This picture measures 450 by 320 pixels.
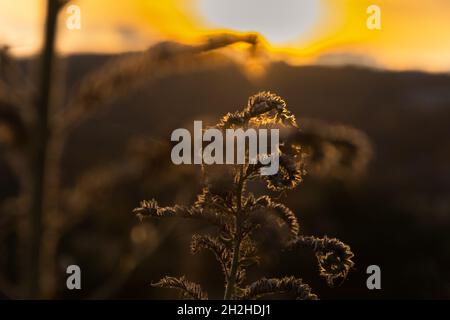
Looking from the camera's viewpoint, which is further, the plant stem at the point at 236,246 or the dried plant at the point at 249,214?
the plant stem at the point at 236,246

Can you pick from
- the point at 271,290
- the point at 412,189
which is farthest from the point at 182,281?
the point at 412,189

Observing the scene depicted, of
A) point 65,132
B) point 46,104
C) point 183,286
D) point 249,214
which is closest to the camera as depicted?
point 249,214

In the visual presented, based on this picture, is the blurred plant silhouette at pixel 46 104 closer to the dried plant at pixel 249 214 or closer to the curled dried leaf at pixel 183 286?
the dried plant at pixel 249 214

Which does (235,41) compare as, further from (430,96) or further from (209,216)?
(430,96)

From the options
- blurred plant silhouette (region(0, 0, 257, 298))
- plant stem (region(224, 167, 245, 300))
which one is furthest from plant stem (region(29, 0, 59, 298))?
plant stem (region(224, 167, 245, 300))

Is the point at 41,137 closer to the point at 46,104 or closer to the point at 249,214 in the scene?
the point at 46,104

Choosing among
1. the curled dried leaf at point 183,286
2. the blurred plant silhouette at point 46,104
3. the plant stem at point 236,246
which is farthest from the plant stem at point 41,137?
the plant stem at point 236,246

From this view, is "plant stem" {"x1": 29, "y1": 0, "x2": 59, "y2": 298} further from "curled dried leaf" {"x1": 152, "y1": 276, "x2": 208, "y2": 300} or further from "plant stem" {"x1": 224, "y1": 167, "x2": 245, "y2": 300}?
"plant stem" {"x1": 224, "y1": 167, "x2": 245, "y2": 300}

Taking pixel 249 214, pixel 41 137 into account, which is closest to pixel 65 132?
pixel 41 137
